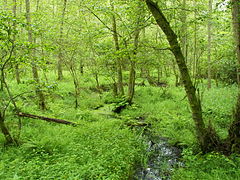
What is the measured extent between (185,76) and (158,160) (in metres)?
2.58

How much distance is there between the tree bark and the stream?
0.96 m

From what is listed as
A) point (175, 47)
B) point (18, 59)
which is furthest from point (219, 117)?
point (18, 59)

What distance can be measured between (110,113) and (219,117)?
4693 mm

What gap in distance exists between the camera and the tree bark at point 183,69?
11.8 ft

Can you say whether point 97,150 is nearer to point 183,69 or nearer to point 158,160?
point 158,160

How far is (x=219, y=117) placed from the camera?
6.78 meters

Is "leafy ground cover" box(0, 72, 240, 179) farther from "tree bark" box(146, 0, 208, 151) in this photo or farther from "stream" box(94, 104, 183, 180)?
"tree bark" box(146, 0, 208, 151)

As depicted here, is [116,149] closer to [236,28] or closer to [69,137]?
[69,137]

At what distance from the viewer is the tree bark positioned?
3.60m

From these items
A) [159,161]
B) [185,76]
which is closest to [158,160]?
[159,161]

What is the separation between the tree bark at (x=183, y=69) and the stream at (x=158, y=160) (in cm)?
96

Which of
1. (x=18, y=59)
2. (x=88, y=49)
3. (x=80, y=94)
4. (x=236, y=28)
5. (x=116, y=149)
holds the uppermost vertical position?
(x=88, y=49)

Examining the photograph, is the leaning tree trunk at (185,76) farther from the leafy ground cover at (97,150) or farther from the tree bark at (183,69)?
the leafy ground cover at (97,150)

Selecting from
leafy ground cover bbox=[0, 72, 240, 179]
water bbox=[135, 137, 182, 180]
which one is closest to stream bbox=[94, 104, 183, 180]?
water bbox=[135, 137, 182, 180]
